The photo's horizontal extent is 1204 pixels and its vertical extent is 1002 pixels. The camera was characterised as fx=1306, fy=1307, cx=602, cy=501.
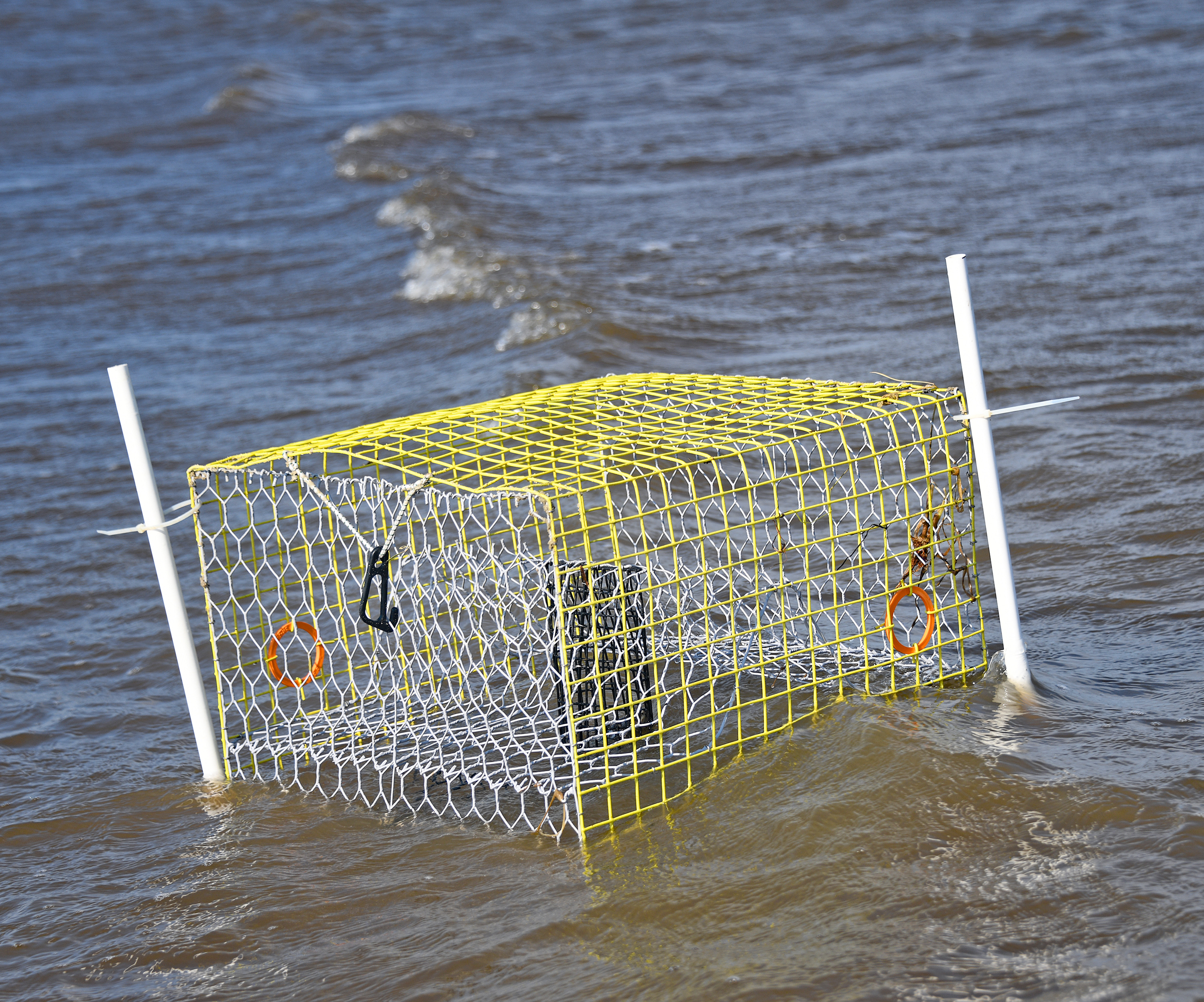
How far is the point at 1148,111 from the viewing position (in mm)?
14352

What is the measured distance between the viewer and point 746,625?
5609 millimetres

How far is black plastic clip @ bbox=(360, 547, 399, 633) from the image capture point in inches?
160

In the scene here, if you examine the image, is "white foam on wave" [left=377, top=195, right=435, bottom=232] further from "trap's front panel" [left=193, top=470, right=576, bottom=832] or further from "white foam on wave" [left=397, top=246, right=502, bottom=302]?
"trap's front panel" [left=193, top=470, right=576, bottom=832]

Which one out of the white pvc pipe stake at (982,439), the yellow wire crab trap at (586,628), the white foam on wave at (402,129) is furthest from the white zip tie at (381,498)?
the white foam on wave at (402,129)

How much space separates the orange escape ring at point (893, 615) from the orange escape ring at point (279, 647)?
1934mm

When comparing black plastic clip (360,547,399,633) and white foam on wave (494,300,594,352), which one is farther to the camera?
white foam on wave (494,300,594,352)

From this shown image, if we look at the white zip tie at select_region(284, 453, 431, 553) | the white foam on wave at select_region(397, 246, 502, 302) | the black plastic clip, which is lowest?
the black plastic clip

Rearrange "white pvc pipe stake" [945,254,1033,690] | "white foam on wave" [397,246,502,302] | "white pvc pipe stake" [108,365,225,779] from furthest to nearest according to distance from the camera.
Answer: "white foam on wave" [397,246,502,302] < "white pvc pipe stake" [108,365,225,779] < "white pvc pipe stake" [945,254,1033,690]

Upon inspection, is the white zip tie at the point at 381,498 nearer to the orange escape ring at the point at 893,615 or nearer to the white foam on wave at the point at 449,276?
the orange escape ring at the point at 893,615

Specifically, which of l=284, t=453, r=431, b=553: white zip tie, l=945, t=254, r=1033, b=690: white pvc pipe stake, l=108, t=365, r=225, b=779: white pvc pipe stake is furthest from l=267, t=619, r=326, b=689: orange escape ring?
l=945, t=254, r=1033, b=690: white pvc pipe stake

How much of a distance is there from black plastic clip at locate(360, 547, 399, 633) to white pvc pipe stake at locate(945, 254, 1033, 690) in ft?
6.33

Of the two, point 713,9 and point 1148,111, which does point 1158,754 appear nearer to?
point 1148,111

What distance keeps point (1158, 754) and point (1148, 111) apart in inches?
477

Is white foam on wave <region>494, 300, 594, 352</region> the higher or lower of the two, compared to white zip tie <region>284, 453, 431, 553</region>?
higher
